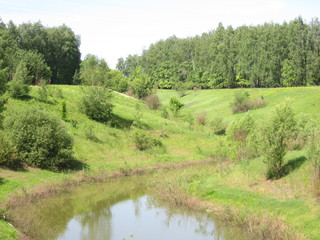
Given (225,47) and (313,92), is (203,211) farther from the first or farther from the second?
(225,47)

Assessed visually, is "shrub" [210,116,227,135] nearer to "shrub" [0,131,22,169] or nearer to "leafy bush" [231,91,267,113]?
"leafy bush" [231,91,267,113]

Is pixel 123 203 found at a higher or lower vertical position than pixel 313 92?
lower

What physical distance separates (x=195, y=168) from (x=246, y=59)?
73466mm

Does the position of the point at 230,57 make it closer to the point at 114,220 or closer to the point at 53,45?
the point at 53,45

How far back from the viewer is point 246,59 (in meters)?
110

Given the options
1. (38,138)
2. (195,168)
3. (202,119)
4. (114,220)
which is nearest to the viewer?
(114,220)

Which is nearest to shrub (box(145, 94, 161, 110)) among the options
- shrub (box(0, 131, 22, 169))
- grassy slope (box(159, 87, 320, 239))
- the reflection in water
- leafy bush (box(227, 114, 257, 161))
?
leafy bush (box(227, 114, 257, 161))

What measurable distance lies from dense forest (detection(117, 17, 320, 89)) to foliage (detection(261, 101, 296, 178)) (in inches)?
2786

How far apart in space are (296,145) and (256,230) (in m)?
12.6

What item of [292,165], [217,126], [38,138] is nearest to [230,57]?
[217,126]

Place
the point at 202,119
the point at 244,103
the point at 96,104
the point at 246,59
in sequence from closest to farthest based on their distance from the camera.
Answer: the point at 96,104, the point at 202,119, the point at 244,103, the point at 246,59

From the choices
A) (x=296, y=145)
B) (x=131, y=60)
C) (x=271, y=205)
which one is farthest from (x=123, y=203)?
(x=131, y=60)

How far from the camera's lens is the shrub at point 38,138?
37.0 metres

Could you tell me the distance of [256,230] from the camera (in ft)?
74.0
